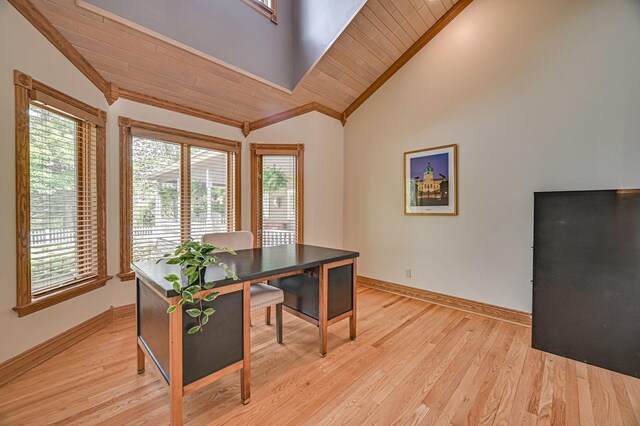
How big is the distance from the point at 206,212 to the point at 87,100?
5.73 feet

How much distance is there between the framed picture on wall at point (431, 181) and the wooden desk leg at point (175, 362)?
9.95 ft

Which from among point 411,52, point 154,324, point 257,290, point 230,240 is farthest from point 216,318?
point 411,52

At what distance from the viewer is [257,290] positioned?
7.55 ft

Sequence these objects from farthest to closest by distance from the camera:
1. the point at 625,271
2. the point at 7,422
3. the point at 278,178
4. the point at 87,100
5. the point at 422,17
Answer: the point at 278,178 < the point at 422,17 < the point at 87,100 < the point at 625,271 < the point at 7,422

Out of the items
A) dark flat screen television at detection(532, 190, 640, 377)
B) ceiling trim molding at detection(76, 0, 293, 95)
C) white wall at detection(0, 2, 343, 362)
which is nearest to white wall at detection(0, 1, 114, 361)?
white wall at detection(0, 2, 343, 362)

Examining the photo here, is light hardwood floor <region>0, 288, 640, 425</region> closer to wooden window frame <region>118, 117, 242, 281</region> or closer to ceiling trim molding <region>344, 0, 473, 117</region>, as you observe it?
wooden window frame <region>118, 117, 242, 281</region>

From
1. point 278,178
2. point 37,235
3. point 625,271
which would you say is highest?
point 278,178

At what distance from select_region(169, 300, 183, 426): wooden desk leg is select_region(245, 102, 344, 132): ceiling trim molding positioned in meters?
3.24

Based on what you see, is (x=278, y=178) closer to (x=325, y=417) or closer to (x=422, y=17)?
(x=422, y=17)

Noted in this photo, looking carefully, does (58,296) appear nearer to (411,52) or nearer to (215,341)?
(215,341)

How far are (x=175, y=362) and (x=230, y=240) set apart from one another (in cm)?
138

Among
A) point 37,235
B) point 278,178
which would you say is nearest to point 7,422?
point 37,235

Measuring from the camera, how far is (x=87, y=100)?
8.63ft

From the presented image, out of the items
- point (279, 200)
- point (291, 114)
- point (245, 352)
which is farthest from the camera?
point (279, 200)
